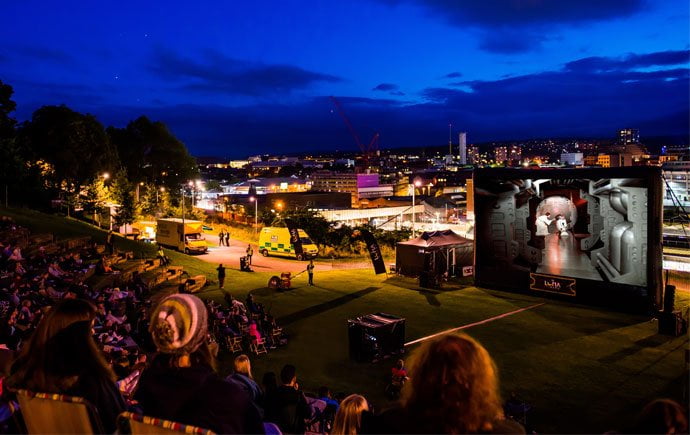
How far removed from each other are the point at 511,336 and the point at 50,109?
52.9 metres

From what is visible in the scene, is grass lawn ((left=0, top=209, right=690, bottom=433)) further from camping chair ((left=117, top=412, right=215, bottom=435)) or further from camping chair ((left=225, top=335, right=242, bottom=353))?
camping chair ((left=117, top=412, right=215, bottom=435))

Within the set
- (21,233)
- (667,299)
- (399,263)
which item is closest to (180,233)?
(21,233)

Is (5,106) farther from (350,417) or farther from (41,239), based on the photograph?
(350,417)

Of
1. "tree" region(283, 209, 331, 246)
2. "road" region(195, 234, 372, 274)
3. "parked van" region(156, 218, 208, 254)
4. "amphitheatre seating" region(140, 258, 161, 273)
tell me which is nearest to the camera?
"amphitheatre seating" region(140, 258, 161, 273)

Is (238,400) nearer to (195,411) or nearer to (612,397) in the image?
(195,411)

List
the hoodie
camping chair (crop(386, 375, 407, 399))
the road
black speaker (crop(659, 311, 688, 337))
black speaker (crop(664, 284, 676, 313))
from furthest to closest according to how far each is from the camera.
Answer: the road
black speaker (crop(664, 284, 676, 313))
black speaker (crop(659, 311, 688, 337))
camping chair (crop(386, 375, 407, 399))
the hoodie

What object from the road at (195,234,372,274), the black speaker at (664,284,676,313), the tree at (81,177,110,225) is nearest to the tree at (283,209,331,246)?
the road at (195,234,372,274)

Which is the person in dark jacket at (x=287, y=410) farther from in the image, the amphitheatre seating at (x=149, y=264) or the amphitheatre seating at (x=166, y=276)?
the amphitheatre seating at (x=149, y=264)

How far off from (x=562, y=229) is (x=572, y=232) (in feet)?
1.42

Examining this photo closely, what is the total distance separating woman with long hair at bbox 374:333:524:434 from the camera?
8.50 ft

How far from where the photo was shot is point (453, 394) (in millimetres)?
2594

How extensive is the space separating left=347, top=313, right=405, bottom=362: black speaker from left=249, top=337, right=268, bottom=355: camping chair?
274cm

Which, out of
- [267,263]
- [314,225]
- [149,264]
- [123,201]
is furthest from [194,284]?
[123,201]

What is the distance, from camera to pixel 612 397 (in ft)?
41.5
